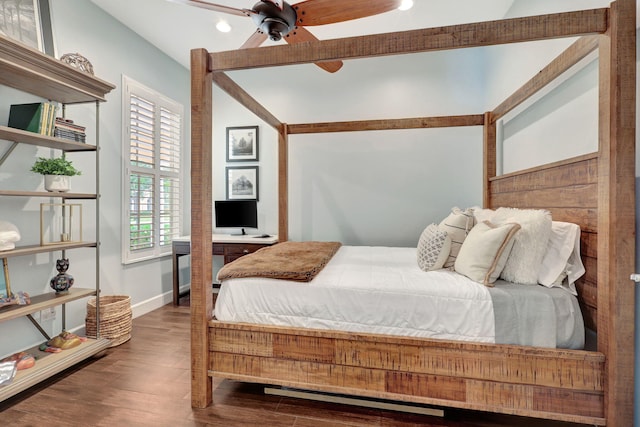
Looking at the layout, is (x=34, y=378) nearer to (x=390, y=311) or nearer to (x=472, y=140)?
(x=390, y=311)

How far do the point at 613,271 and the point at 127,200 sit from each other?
3753 millimetres

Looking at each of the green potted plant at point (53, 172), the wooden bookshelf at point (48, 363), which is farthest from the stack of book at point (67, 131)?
the wooden bookshelf at point (48, 363)

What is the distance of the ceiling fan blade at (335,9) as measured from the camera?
1.75 metres

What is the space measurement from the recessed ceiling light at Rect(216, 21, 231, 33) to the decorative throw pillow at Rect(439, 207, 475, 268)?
278cm

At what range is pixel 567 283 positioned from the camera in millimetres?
1567

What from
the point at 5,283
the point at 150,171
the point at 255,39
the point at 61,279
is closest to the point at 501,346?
the point at 255,39

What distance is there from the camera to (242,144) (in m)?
4.04

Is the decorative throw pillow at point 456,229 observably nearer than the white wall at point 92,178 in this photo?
Yes

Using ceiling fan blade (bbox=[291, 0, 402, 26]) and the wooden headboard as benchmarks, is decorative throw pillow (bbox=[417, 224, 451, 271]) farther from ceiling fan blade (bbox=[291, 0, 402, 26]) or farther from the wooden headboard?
ceiling fan blade (bbox=[291, 0, 402, 26])

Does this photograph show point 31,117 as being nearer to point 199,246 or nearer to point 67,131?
point 67,131

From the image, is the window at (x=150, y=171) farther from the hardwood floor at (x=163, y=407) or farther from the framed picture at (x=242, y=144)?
the hardwood floor at (x=163, y=407)

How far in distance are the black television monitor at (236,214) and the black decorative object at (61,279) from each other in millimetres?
1667

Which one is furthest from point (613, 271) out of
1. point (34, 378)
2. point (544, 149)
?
point (34, 378)

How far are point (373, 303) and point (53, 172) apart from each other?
2433 mm
